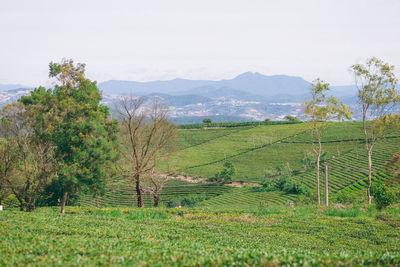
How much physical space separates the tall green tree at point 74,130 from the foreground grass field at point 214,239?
8.45 metres

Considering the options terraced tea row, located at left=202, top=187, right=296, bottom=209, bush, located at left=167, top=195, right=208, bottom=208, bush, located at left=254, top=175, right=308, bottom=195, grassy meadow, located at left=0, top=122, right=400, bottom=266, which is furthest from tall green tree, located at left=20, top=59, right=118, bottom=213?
bush, located at left=254, top=175, right=308, bottom=195

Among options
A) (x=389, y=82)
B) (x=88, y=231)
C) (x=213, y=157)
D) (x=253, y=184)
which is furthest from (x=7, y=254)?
(x=213, y=157)

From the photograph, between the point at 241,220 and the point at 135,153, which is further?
the point at 135,153

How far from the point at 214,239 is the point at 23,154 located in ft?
69.5

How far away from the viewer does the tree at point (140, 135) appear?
27.6 meters

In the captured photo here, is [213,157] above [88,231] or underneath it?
underneath

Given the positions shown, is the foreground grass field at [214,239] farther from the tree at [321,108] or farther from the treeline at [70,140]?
the tree at [321,108]

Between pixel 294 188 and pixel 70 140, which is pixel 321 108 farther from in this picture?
pixel 70 140

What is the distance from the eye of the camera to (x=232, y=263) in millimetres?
5410

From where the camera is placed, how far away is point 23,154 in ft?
Answer: 81.6

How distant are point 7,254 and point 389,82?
1094 inches

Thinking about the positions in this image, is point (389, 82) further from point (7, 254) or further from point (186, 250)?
point (7, 254)

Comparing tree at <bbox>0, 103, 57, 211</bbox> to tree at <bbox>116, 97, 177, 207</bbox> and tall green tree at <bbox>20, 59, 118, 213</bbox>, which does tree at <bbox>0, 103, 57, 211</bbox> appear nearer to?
tall green tree at <bbox>20, 59, 118, 213</bbox>

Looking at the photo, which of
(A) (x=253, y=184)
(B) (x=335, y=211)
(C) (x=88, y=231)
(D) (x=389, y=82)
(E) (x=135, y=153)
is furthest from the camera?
(A) (x=253, y=184)
